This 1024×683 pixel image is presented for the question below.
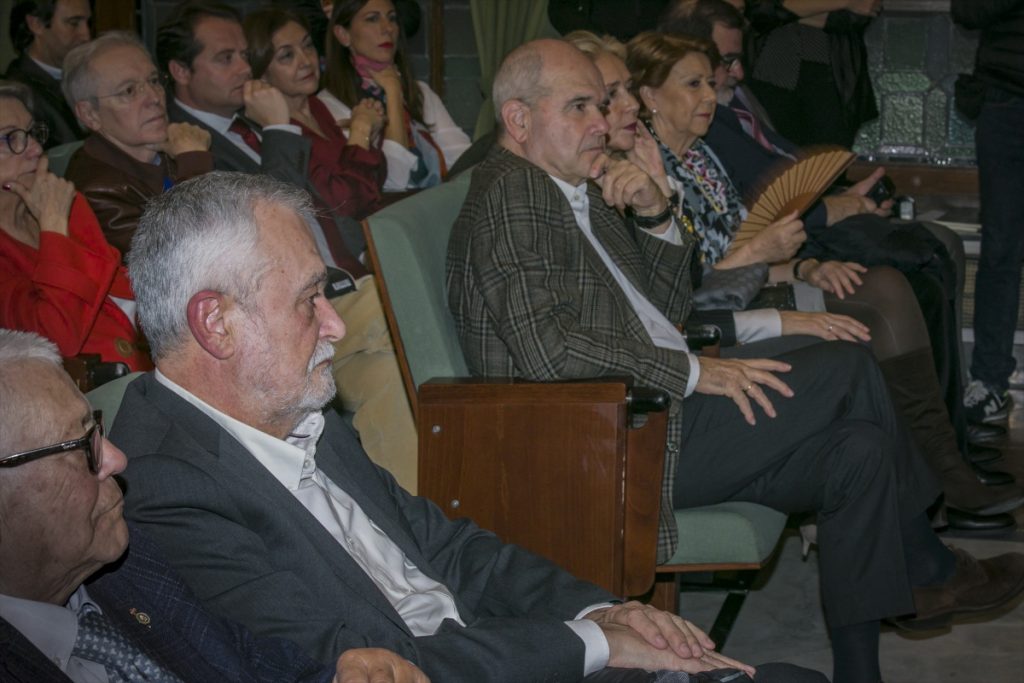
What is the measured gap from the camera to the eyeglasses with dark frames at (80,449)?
120 centimetres

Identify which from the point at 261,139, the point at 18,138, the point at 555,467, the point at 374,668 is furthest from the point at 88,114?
the point at 374,668

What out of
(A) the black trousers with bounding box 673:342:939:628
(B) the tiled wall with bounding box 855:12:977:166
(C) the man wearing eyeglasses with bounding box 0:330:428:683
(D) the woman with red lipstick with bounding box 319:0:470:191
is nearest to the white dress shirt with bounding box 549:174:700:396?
(A) the black trousers with bounding box 673:342:939:628

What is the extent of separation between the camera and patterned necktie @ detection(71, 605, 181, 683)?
4.23 feet

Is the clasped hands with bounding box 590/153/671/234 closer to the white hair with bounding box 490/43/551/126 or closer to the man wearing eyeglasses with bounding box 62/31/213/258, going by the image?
the white hair with bounding box 490/43/551/126

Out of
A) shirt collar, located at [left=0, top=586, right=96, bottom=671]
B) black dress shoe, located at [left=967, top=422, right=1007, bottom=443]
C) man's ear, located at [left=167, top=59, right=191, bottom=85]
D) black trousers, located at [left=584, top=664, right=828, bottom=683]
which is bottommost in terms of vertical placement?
black dress shoe, located at [left=967, top=422, right=1007, bottom=443]

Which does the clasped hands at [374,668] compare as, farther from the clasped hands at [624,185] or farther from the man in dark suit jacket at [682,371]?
the clasped hands at [624,185]

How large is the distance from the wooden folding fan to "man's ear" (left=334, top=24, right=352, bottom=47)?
5.25ft

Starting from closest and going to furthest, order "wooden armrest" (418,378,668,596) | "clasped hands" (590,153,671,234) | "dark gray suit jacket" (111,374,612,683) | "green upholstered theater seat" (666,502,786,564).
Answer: "dark gray suit jacket" (111,374,612,683) < "wooden armrest" (418,378,668,596) < "green upholstered theater seat" (666,502,786,564) < "clasped hands" (590,153,671,234)

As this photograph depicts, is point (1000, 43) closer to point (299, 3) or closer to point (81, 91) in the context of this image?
point (299, 3)

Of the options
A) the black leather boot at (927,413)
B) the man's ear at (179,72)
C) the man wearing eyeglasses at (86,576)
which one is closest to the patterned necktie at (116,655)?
the man wearing eyeglasses at (86,576)

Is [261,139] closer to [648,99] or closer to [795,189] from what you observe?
[648,99]

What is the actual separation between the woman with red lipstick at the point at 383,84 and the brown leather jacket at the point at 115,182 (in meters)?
1.21

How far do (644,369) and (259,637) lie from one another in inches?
44.5

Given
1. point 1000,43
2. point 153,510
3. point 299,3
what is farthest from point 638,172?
point 299,3
